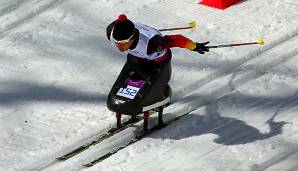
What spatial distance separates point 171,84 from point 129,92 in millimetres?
1056

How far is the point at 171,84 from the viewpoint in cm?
791

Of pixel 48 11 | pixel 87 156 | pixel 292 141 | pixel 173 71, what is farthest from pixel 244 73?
pixel 48 11

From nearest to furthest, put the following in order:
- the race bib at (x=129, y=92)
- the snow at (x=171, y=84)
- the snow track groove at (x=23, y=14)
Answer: the snow at (x=171, y=84)
the race bib at (x=129, y=92)
the snow track groove at (x=23, y=14)

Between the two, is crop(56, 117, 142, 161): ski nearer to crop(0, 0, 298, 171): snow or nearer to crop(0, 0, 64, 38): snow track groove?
crop(0, 0, 298, 171): snow

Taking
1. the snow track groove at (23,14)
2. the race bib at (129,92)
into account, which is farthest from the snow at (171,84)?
the race bib at (129,92)

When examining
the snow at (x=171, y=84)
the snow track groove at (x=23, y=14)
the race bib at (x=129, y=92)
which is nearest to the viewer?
the snow at (x=171, y=84)

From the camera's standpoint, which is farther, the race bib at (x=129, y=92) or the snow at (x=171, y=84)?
the race bib at (x=129, y=92)

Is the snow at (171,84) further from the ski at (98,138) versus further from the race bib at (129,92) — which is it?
the race bib at (129,92)

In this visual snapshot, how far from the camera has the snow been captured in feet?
22.3

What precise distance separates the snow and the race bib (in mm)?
444

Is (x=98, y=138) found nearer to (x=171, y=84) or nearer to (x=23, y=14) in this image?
(x=171, y=84)

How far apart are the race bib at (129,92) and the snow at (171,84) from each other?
1.46ft

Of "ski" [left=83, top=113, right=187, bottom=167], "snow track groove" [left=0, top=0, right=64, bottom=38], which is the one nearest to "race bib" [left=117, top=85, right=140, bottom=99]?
"ski" [left=83, top=113, right=187, bottom=167]

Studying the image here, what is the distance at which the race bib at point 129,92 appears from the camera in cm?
691
